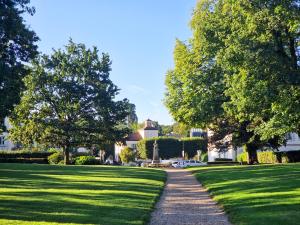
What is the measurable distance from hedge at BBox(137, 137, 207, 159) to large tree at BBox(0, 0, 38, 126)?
217ft

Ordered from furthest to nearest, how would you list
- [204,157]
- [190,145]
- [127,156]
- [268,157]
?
[190,145] < [204,157] < [127,156] < [268,157]

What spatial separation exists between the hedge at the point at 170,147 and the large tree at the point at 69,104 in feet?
88.1

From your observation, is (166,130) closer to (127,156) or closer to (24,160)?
(127,156)

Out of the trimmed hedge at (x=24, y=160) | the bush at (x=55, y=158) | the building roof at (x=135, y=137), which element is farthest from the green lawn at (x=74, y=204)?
the building roof at (x=135, y=137)

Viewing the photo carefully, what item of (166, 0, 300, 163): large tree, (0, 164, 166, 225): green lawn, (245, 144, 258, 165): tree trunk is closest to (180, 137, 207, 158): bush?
(245, 144, 258, 165): tree trunk

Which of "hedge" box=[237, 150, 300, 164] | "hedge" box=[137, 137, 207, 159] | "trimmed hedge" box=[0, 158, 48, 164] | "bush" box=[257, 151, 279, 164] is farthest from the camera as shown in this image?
"hedge" box=[137, 137, 207, 159]

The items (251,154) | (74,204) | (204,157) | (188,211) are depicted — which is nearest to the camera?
(188,211)

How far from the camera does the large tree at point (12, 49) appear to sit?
53.6ft

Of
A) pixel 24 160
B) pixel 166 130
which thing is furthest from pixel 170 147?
pixel 166 130

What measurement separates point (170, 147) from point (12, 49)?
7023cm

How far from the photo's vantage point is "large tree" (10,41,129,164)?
55500mm

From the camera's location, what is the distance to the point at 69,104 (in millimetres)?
55312

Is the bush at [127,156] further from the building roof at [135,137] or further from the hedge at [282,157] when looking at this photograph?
the building roof at [135,137]

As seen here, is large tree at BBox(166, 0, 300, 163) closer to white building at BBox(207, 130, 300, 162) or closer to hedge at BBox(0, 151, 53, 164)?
white building at BBox(207, 130, 300, 162)
